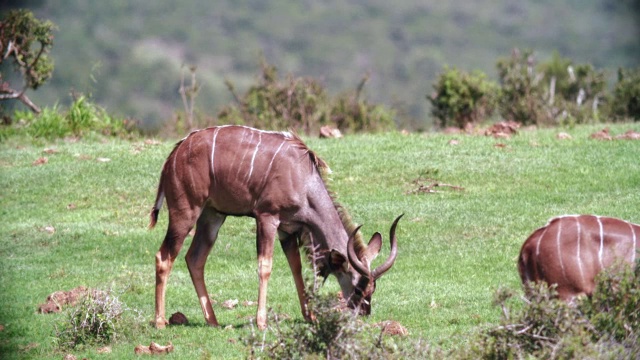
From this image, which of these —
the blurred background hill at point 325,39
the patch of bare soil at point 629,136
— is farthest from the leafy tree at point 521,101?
the blurred background hill at point 325,39

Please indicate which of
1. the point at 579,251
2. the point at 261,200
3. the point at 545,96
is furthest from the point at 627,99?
the point at 579,251

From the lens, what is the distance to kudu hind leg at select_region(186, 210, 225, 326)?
33.0 feet

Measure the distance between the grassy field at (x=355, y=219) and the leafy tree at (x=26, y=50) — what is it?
73.0 inches

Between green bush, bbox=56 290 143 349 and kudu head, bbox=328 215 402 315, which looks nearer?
green bush, bbox=56 290 143 349

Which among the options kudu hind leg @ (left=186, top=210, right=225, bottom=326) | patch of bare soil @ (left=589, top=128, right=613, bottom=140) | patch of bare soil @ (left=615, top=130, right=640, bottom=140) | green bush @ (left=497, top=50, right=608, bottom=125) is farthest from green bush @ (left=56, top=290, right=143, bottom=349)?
green bush @ (left=497, top=50, right=608, bottom=125)

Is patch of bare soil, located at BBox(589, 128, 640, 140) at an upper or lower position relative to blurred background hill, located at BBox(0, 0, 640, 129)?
upper

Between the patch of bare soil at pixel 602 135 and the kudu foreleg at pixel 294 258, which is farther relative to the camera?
the patch of bare soil at pixel 602 135

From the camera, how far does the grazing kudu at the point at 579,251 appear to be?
7465 mm

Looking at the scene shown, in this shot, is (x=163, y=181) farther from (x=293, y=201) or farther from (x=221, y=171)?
(x=293, y=201)

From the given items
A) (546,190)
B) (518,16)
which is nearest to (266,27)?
(518,16)

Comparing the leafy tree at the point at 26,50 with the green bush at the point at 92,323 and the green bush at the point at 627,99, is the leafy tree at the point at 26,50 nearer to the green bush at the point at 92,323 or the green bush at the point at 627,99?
the green bush at the point at 92,323

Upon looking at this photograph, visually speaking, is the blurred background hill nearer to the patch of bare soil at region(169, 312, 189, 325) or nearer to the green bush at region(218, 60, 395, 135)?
the green bush at region(218, 60, 395, 135)

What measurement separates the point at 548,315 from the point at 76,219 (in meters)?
9.15

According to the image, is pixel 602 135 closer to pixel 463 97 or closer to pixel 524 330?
pixel 463 97
